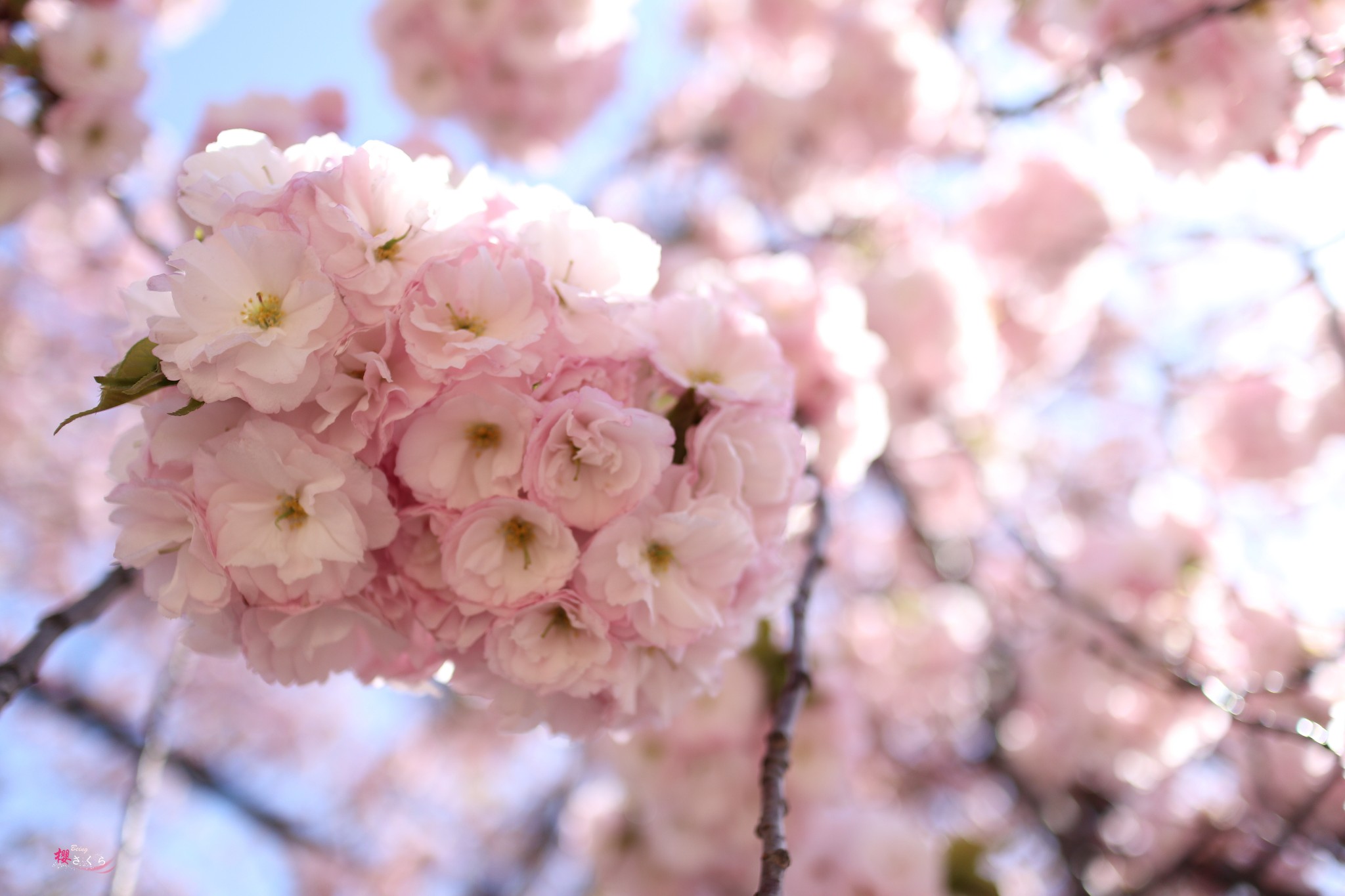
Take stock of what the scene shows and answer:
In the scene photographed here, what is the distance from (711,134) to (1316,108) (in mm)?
2448

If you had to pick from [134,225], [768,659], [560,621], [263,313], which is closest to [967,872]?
[768,659]

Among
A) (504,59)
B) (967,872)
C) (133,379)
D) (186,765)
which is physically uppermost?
(133,379)

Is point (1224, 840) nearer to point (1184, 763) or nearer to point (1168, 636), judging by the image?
point (1184, 763)

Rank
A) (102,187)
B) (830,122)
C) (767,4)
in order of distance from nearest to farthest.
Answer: (102,187), (830,122), (767,4)

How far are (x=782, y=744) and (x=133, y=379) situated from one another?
25.7 inches

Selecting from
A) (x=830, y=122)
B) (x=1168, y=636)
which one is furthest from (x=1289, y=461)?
(x=830, y=122)

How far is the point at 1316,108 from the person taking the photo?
1291 mm

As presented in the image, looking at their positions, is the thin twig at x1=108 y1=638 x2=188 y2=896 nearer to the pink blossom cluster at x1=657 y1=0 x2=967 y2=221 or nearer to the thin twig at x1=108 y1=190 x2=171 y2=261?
the thin twig at x1=108 y1=190 x2=171 y2=261

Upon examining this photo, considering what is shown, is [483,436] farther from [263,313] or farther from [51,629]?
[51,629]

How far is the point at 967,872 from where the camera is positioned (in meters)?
1.62

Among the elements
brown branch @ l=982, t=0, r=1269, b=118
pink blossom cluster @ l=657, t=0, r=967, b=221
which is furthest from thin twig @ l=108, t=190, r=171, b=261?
pink blossom cluster @ l=657, t=0, r=967, b=221

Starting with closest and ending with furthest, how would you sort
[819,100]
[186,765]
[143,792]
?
[143,792] < [819,100] < [186,765]

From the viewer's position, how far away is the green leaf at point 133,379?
2.06 feet

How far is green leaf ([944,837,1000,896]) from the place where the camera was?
1587mm
